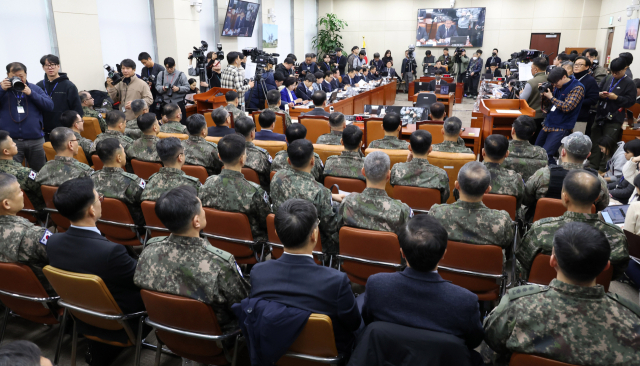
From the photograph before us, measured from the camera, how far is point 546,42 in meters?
14.7

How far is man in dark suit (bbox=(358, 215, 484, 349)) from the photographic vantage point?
1.54 metres

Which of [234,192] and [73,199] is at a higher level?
[73,199]

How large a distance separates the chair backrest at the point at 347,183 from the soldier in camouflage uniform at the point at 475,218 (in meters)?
0.94

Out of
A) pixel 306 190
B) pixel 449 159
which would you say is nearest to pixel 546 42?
pixel 449 159

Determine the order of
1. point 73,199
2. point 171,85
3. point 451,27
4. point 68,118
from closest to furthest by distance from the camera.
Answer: point 73,199 < point 68,118 < point 171,85 < point 451,27

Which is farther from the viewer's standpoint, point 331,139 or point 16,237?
point 331,139

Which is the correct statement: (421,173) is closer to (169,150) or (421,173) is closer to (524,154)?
(524,154)

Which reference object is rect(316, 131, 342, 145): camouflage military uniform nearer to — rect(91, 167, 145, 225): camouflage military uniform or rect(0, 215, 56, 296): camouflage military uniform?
rect(91, 167, 145, 225): camouflage military uniform

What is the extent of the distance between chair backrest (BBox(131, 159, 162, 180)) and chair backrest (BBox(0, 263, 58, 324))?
1.68 meters

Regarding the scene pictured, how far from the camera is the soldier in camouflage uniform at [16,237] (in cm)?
217

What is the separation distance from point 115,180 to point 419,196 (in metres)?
2.25

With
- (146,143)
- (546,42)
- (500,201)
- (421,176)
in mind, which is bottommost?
(500,201)

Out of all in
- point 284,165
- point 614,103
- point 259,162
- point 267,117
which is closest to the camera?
point 284,165

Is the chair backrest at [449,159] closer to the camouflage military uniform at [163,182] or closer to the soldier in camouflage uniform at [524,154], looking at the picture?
the soldier in camouflage uniform at [524,154]
